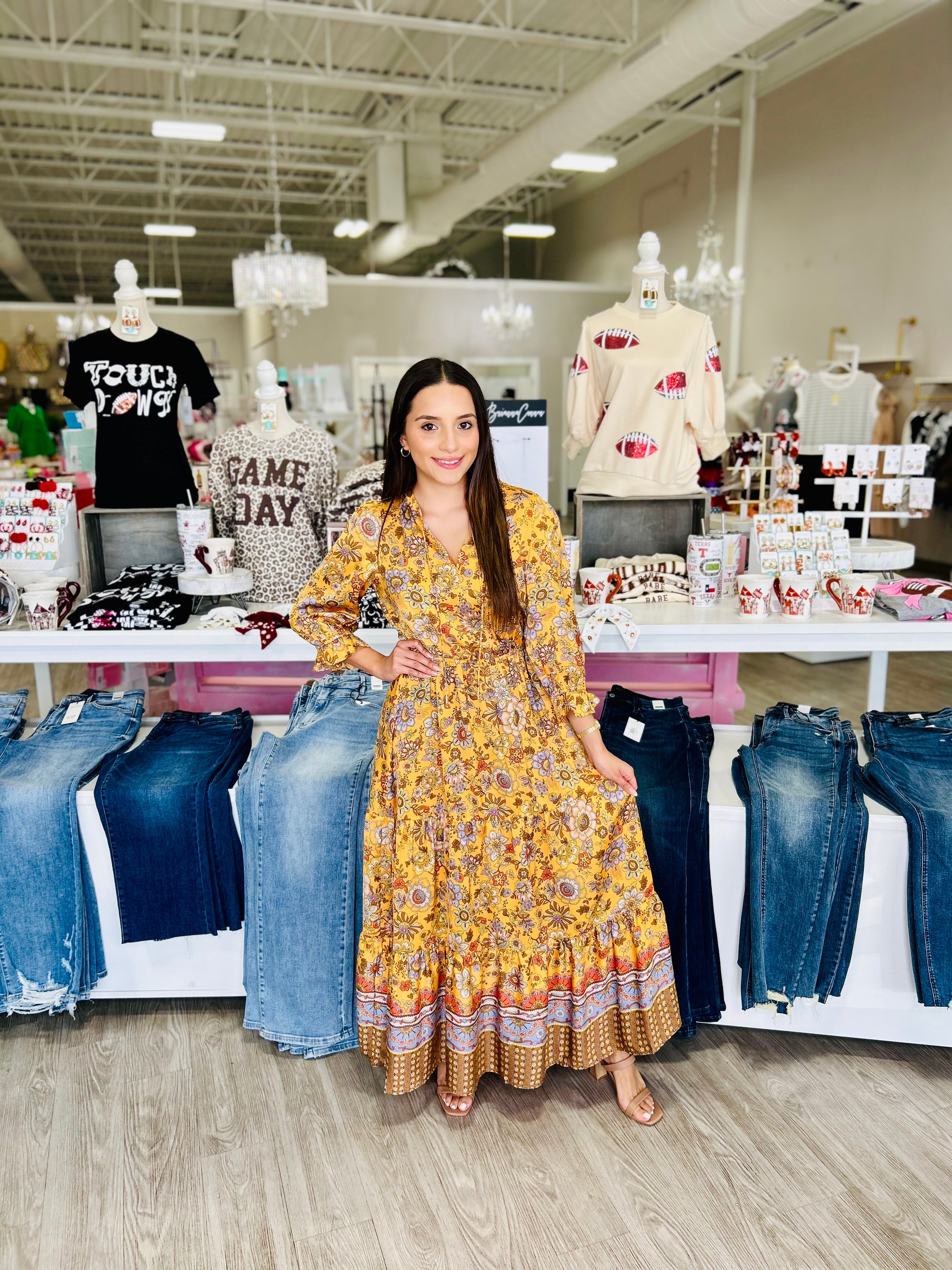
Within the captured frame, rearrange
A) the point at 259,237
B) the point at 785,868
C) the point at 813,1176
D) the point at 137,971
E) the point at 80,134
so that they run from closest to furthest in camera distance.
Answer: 1. the point at 813,1176
2. the point at 785,868
3. the point at 137,971
4. the point at 80,134
5. the point at 259,237

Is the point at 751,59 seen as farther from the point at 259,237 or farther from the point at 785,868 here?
the point at 259,237

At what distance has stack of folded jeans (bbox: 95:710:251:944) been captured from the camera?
2314 millimetres

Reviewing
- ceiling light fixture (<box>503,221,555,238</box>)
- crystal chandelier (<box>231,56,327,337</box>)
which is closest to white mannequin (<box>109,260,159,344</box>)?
crystal chandelier (<box>231,56,327,337</box>)

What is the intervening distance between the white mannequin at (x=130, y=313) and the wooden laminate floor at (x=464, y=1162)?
2.30 meters

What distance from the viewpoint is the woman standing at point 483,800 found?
198 centimetres

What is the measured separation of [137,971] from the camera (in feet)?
8.04

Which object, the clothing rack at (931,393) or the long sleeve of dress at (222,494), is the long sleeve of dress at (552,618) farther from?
the clothing rack at (931,393)

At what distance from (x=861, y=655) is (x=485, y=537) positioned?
477 cm

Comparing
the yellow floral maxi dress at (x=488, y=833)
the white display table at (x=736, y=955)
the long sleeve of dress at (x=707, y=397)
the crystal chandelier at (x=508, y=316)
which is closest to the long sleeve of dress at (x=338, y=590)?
the yellow floral maxi dress at (x=488, y=833)

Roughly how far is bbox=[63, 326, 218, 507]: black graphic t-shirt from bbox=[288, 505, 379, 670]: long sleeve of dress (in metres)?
1.57

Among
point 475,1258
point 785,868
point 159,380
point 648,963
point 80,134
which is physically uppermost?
point 80,134

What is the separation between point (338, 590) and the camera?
206cm

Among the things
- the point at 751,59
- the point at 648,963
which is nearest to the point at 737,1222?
the point at 648,963

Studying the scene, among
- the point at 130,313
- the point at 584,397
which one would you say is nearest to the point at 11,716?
the point at 130,313
